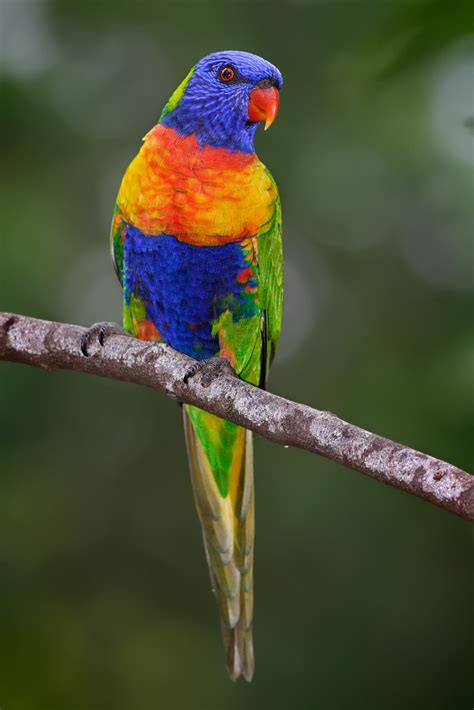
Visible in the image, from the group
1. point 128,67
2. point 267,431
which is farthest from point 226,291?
point 128,67

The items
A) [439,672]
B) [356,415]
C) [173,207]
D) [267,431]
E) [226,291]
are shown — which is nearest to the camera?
[267,431]

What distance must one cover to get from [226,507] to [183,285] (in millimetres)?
879

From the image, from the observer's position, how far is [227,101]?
277cm

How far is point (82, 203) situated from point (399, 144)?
6.36ft

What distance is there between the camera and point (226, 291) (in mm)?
2797

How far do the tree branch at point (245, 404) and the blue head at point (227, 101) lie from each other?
0.83m

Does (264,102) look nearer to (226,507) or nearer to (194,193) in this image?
(194,193)

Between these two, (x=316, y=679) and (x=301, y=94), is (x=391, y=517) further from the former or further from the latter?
(x=301, y=94)

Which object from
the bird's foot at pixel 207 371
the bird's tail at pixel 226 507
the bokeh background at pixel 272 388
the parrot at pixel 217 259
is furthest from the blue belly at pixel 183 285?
the bokeh background at pixel 272 388

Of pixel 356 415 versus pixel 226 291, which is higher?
pixel 226 291

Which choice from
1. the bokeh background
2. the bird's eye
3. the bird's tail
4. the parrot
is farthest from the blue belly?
the bokeh background

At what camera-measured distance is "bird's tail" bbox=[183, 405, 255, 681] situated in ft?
9.20

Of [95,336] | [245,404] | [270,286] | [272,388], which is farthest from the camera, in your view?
[272,388]

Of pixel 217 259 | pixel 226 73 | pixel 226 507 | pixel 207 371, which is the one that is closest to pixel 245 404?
pixel 207 371
